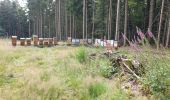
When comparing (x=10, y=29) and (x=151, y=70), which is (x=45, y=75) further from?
(x=10, y=29)

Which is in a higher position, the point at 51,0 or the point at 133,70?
the point at 51,0

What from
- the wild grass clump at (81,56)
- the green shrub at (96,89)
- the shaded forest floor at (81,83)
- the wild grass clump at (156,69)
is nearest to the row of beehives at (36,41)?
the wild grass clump at (81,56)

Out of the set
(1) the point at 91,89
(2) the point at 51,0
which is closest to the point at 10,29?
(2) the point at 51,0

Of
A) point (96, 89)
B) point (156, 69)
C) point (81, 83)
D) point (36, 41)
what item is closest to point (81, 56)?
point (81, 83)

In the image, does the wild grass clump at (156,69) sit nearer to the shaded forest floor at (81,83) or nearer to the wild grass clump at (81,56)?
the shaded forest floor at (81,83)

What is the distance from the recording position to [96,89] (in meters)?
8.20

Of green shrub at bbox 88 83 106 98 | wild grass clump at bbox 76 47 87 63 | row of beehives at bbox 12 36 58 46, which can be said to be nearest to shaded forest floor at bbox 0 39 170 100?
green shrub at bbox 88 83 106 98

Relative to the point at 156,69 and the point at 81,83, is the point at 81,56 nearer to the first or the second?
the point at 81,83

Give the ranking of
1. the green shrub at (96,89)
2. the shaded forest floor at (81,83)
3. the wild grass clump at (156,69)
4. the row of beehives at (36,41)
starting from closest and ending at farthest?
1. the wild grass clump at (156,69)
2. the shaded forest floor at (81,83)
3. the green shrub at (96,89)
4. the row of beehives at (36,41)

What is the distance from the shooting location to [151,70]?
732cm

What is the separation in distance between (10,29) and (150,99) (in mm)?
86143

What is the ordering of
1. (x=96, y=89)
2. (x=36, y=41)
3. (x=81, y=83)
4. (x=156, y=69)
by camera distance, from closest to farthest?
(x=156, y=69) → (x=96, y=89) → (x=81, y=83) → (x=36, y=41)

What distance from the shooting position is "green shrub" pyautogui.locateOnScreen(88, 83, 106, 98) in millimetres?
8012

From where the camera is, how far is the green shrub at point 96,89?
8012mm
